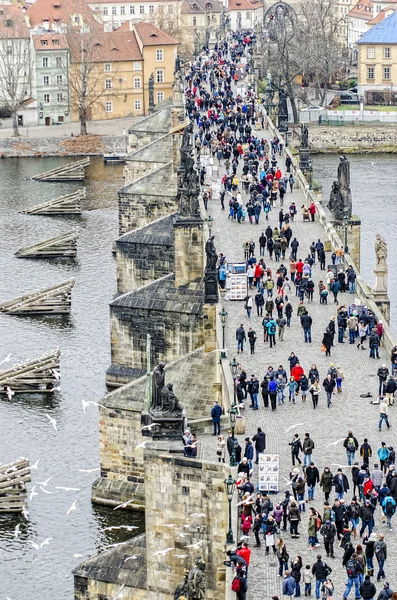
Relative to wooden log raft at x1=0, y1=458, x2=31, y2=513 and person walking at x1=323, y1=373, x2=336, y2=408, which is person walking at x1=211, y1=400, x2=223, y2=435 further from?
wooden log raft at x1=0, y1=458, x2=31, y2=513

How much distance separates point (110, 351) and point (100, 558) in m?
33.3

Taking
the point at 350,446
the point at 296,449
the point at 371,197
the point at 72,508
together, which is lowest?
the point at 72,508

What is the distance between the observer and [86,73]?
184375 mm

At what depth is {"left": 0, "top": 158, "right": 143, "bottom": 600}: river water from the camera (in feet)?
207

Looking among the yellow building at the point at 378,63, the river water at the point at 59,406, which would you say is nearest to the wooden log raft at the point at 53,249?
the river water at the point at 59,406

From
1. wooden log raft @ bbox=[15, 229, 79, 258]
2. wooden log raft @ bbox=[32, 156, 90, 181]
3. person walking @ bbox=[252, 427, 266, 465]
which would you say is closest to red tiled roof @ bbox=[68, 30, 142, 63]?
wooden log raft @ bbox=[32, 156, 90, 181]

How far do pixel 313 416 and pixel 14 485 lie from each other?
14462 mm

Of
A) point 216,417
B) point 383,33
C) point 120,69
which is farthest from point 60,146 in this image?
point 216,417

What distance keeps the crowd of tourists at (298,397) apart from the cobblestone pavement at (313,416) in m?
0.19

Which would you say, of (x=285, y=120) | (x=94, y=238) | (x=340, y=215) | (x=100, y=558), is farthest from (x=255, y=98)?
(x=100, y=558)

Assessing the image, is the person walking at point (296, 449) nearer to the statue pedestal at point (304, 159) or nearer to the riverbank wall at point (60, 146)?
the statue pedestal at point (304, 159)

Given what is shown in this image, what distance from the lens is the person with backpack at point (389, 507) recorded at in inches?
2029

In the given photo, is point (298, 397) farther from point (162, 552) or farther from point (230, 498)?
point (230, 498)

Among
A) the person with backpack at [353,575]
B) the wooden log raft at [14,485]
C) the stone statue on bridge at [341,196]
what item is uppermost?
the stone statue on bridge at [341,196]
